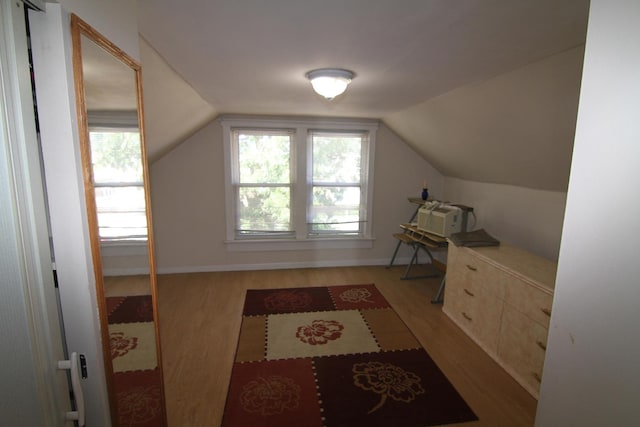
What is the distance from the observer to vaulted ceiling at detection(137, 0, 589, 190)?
4.09 ft

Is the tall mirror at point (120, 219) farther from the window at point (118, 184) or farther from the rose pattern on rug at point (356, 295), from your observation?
the rose pattern on rug at point (356, 295)

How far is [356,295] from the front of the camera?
3.71m

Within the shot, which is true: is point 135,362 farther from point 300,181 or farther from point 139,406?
point 300,181

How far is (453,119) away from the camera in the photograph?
2852 mm

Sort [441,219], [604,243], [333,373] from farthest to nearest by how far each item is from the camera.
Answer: [441,219]
[333,373]
[604,243]

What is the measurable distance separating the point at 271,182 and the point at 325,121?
108cm

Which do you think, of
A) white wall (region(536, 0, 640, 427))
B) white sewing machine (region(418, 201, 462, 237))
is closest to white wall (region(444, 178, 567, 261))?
white sewing machine (region(418, 201, 462, 237))

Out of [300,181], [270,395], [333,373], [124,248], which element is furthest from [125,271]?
[300,181]

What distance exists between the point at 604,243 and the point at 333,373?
6.87ft

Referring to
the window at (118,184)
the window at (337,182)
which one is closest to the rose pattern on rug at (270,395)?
the window at (118,184)

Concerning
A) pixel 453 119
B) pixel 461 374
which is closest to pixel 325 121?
pixel 453 119

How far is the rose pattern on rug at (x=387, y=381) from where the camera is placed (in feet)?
7.16

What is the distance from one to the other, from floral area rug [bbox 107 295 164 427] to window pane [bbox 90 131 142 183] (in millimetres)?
443

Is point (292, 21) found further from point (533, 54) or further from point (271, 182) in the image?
point (271, 182)
